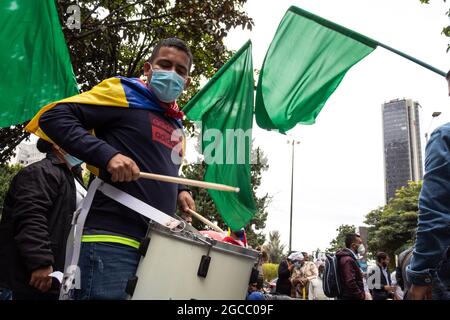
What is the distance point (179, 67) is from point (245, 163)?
6.13 feet

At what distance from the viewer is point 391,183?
3103 inches

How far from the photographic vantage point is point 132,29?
24.9 ft

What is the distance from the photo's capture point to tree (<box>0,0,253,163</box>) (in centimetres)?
713

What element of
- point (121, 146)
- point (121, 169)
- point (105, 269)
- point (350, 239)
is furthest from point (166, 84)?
point (350, 239)

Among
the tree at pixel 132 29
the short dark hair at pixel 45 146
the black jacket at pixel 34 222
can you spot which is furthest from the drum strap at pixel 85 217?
the tree at pixel 132 29

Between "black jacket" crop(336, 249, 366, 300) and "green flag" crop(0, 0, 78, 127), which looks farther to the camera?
"black jacket" crop(336, 249, 366, 300)

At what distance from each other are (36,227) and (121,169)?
1.08 metres

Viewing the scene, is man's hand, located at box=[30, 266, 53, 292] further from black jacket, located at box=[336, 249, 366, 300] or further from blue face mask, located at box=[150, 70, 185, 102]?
black jacket, located at box=[336, 249, 366, 300]

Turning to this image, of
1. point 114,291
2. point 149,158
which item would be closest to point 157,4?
point 149,158

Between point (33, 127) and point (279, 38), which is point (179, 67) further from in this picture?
point (279, 38)

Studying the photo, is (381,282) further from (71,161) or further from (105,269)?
(105,269)

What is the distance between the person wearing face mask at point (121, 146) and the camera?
2006 mm

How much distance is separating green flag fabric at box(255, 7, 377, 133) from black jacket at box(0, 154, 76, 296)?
2247mm

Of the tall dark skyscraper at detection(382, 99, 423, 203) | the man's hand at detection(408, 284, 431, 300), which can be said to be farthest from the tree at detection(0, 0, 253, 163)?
the tall dark skyscraper at detection(382, 99, 423, 203)
